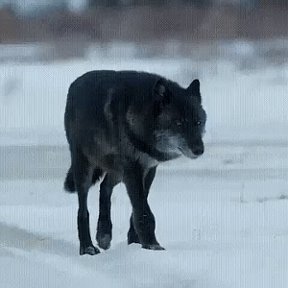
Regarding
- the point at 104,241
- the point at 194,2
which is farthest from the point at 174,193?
the point at 194,2

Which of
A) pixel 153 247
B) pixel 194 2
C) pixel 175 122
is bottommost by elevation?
pixel 194 2

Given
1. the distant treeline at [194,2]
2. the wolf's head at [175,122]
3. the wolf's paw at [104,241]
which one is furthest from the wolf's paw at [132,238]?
the distant treeline at [194,2]

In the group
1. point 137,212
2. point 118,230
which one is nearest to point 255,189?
point 118,230

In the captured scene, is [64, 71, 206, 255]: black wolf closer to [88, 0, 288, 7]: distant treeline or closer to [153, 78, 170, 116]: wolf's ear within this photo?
[153, 78, 170, 116]: wolf's ear

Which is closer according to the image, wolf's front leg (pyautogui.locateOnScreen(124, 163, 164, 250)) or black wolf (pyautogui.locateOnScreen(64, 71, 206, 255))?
black wolf (pyautogui.locateOnScreen(64, 71, 206, 255))

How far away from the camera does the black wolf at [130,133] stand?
573 cm

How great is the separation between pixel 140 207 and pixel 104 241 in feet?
1.97

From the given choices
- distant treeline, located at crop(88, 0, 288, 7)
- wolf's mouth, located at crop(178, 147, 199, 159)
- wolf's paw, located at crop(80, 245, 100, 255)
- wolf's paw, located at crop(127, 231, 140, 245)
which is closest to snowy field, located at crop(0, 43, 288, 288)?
wolf's paw, located at crop(80, 245, 100, 255)

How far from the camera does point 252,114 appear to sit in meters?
12.2

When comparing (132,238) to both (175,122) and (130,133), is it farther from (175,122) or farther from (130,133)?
(175,122)

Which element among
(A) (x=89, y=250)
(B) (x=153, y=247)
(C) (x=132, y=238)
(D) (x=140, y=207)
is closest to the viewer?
(B) (x=153, y=247)

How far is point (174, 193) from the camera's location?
8625 millimetres

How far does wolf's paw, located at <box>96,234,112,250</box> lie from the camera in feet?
21.1

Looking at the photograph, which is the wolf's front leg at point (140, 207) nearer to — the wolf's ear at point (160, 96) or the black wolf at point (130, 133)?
the black wolf at point (130, 133)
